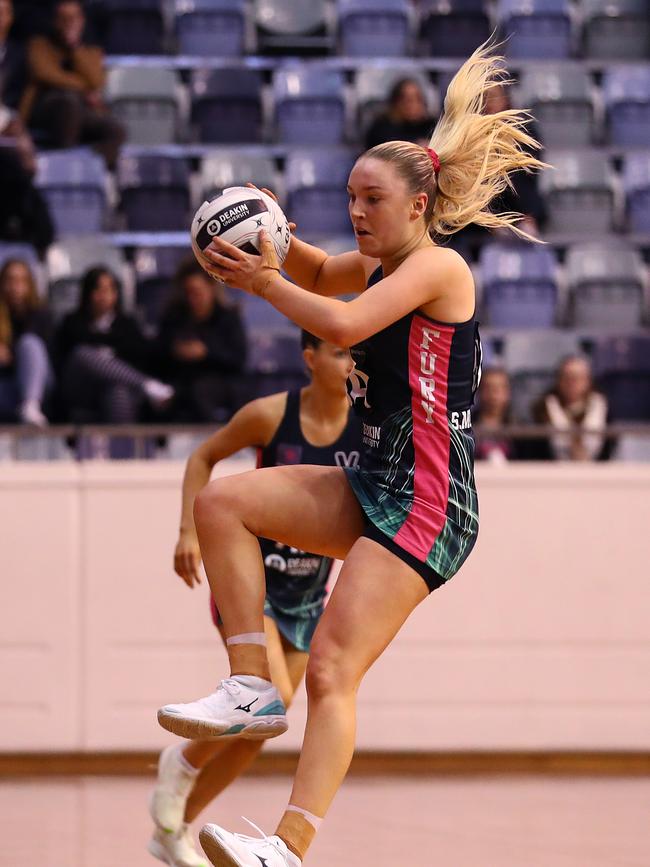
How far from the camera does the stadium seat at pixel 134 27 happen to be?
32.4 ft

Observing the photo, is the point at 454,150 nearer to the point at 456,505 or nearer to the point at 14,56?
the point at 456,505

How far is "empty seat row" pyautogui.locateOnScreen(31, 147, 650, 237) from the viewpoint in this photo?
8.78m

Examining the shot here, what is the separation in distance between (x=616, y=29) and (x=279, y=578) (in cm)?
721

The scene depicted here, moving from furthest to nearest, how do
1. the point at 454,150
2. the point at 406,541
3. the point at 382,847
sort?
the point at 382,847 → the point at 454,150 → the point at 406,541

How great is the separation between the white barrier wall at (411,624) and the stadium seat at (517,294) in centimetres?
250

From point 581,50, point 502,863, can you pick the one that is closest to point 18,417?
point 502,863

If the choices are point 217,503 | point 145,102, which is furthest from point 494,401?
point 217,503

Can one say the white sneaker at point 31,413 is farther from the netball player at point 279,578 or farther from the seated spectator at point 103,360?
the netball player at point 279,578

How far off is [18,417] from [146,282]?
156cm

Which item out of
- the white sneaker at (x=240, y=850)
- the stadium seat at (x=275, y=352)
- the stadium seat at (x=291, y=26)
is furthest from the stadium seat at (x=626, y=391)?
the white sneaker at (x=240, y=850)

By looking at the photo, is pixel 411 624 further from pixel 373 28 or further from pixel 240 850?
pixel 373 28

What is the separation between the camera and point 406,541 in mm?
3012

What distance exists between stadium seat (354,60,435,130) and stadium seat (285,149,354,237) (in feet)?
1.63

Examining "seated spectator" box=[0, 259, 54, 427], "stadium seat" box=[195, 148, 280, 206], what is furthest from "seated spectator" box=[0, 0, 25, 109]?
"seated spectator" box=[0, 259, 54, 427]
